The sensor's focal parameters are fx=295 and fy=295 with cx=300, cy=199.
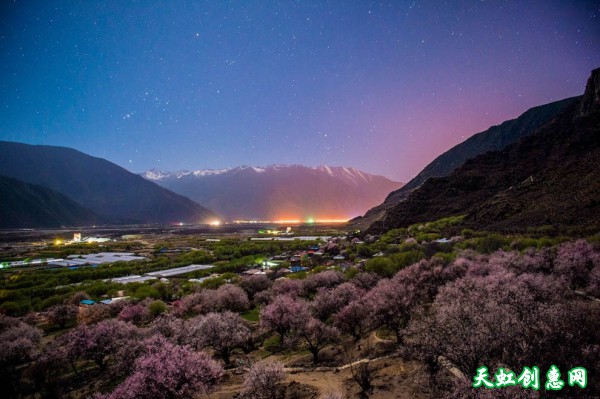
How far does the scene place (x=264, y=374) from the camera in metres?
16.1

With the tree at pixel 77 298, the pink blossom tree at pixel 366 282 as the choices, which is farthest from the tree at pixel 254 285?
the tree at pixel 77 298

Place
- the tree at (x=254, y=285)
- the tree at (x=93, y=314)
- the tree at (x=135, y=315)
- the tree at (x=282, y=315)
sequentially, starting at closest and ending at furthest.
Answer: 1. the tree at (x=282, y=315)
2. the tree at (x=135, y=315)
3. the tree at (x=93, y=314)
4. the tree at (x=254, y=285)

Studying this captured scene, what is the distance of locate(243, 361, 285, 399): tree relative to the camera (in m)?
15.8

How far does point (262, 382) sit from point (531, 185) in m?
88.3

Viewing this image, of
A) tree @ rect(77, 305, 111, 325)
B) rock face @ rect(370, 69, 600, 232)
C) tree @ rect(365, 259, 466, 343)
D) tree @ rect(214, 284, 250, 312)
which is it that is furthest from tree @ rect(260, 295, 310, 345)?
rock face @ rect(370, 69, 600, 232)

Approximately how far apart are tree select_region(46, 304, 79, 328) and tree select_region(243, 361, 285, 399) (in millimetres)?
35934

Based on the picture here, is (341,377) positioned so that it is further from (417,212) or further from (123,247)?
(123,247)

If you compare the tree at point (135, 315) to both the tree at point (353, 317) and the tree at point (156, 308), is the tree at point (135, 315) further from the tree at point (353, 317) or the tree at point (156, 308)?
the tree at point (353, 317)

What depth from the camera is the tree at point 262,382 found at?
15805 millimetres

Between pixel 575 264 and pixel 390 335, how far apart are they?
20.3 meters

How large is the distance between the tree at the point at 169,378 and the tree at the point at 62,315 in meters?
33.1

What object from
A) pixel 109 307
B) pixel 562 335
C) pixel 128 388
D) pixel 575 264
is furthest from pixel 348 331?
pixel 109 307

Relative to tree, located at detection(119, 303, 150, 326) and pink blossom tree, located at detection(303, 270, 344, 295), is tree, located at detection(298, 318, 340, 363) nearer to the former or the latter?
pink blossom tree, located at detection(303, 270, 344, 295)

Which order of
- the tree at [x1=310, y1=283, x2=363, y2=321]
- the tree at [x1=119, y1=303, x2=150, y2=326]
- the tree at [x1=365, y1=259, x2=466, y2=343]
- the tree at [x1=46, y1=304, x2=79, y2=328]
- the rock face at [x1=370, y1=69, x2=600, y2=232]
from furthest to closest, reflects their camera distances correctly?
1. the rock face at [x1=370, y1=69, x2=600, y2=232]
2. the tree at [x1=46, y1=304, x2=79, y2=328]
3. the tree at [x1=119, y1=303, x2=150, y2=326]
4. the tree at [x1=310, y1=283, x2=363, y2=321]
5. the tree at [x1=365, y1=259, x2=466, y2=343]
